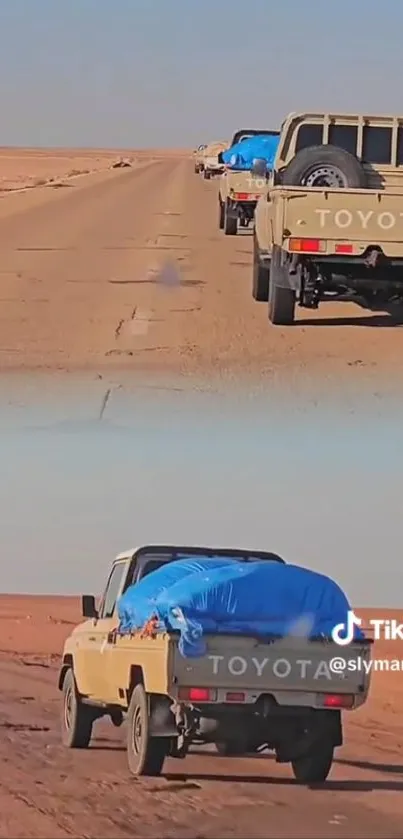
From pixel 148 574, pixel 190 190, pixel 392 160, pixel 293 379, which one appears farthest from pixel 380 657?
pixel 190 190

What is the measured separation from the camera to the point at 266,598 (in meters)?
8.68

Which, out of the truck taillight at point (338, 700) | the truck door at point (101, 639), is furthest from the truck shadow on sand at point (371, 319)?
the truck taillight at point (338, 700)

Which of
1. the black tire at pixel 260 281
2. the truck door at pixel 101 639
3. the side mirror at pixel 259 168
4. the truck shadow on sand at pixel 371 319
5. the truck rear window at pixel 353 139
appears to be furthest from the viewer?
the black tire at pixel 260 281

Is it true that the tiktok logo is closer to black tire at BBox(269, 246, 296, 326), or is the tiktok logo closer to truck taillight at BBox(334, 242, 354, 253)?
truck taillight at BBox(334, 242, 354, 253)

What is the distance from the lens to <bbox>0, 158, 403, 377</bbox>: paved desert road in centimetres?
1688

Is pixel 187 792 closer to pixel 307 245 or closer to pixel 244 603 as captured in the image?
pixel 244 603

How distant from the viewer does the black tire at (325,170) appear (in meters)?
18.0

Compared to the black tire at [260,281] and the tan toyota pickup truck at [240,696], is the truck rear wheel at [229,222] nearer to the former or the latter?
the black tire at [260,281]

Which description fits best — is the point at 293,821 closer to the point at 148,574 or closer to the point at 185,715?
the point at 185,715

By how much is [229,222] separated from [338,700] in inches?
1135

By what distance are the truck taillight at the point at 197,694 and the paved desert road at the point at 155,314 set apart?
7.86 meters

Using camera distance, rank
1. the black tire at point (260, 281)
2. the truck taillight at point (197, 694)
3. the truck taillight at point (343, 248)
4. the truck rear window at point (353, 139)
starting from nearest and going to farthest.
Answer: the truck taillight at point (197, 694) → the truck taillight at point (343, 248) → the truck rear window at point (353, 139) → the black tire at point (260, 281)

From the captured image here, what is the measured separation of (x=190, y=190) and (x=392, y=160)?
4552 centimetres

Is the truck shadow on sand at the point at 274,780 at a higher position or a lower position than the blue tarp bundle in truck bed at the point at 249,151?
lower
